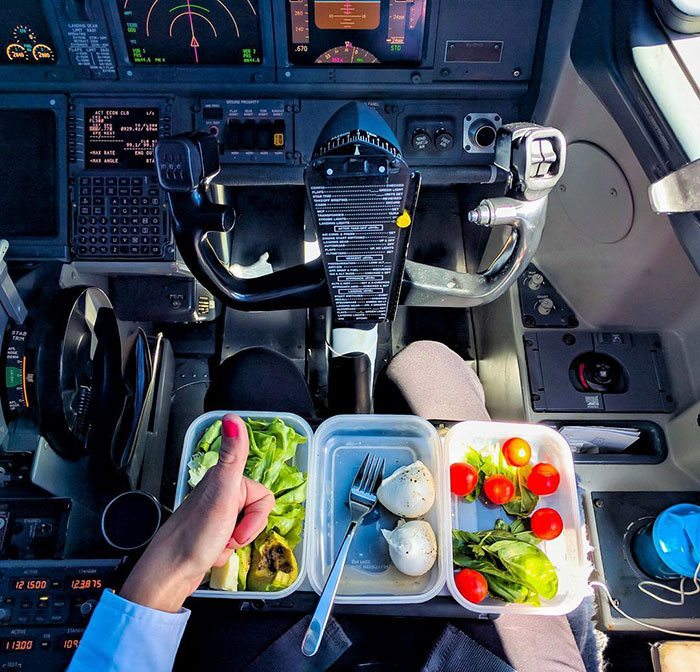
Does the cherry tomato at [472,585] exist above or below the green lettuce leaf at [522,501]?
below

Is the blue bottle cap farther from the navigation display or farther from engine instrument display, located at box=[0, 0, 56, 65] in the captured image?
engine instrument display, located at box=[0, 0, 56, 65]

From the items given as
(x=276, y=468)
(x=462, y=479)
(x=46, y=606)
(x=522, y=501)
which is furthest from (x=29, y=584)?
(x=522, y=501)

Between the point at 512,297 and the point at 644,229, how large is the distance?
44cm

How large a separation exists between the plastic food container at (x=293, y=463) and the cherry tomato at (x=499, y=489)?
0.33 metres

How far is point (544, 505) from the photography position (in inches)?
44.1

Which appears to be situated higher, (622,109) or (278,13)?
(278,13)

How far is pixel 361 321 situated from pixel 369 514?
369 mm

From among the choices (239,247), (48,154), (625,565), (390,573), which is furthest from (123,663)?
(239,247)

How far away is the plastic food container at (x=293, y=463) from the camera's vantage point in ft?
3.19

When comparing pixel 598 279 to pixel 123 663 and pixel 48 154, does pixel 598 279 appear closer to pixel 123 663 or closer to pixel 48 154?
pixel 123 663

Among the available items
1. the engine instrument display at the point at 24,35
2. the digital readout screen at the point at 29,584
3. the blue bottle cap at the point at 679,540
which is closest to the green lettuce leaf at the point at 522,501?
the blue bottle cap at the point at 679,540

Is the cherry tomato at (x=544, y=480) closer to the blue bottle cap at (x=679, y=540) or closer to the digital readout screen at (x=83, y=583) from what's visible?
the blue bottle cap at (x=679, y=540)

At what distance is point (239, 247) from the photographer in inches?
80.0

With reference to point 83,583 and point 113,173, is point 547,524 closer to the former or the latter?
point 83,583
